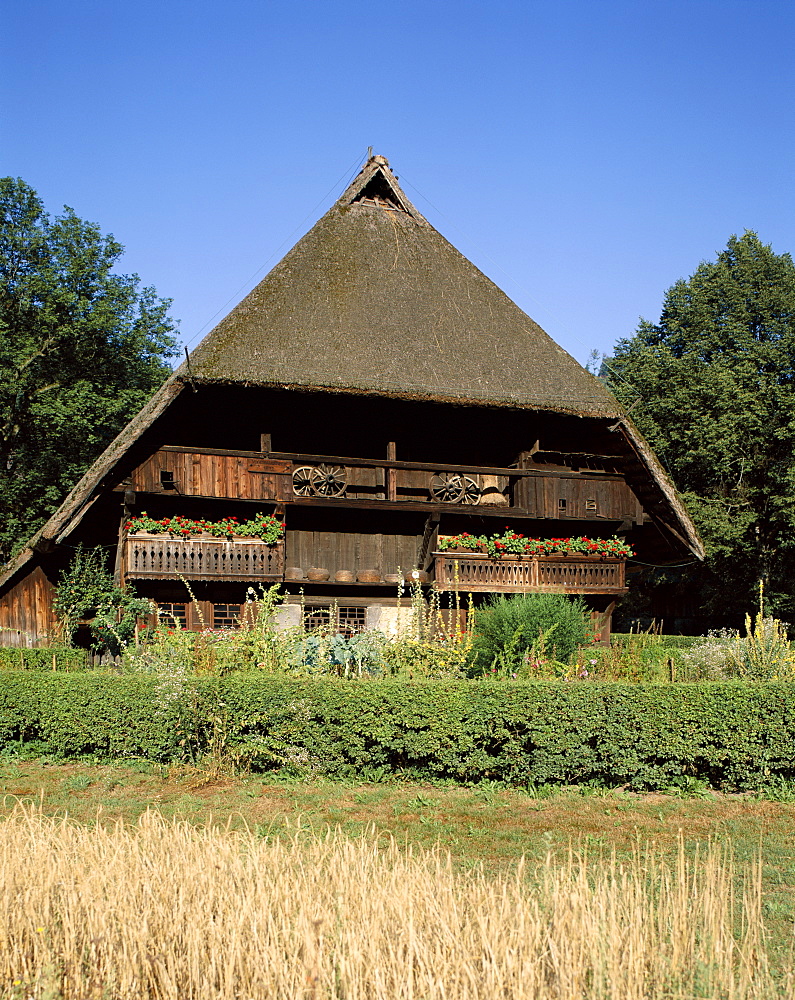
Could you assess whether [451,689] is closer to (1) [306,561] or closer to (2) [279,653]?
(2) [279,653]

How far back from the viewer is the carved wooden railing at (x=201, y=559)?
1859 cm

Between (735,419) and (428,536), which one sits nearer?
(428,536)

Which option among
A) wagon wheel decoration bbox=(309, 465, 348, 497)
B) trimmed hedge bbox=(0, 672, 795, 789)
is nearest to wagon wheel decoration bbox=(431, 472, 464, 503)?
wagon wheel decoration bbox=(309, 465, 348, 497)

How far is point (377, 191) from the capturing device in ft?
81.1

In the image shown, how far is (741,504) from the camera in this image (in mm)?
33469

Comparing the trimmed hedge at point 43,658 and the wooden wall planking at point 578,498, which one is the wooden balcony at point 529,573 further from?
the trimmed hedge at point 43,658

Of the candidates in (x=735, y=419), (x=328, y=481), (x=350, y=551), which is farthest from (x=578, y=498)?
(x=735, y=419)

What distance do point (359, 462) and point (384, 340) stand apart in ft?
8.85

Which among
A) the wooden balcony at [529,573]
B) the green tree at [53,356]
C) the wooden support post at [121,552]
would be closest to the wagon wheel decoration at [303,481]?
the wooden balcony at [529,573]

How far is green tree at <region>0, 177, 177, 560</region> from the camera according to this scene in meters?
30.2

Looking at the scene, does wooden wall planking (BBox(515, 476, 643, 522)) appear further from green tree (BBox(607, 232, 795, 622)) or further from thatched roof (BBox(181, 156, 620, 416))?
green tree (BBox(607, 232, 795, 622))

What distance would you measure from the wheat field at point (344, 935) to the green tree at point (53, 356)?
84.7ft

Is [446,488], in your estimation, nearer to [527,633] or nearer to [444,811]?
[527,633]

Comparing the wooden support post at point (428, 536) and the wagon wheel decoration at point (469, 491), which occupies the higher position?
the wagon wheel decoration at point (469, 491)
